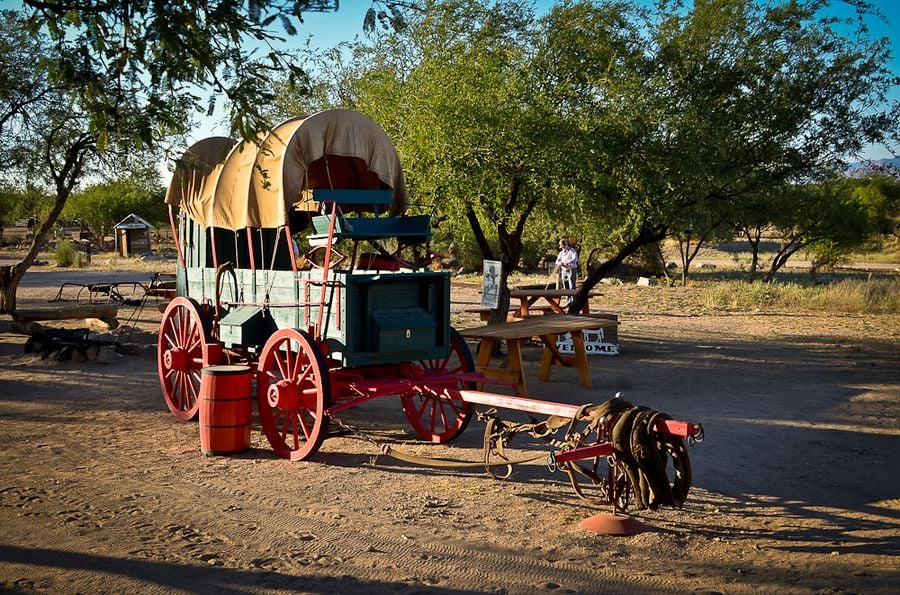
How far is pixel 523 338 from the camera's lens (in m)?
10.1

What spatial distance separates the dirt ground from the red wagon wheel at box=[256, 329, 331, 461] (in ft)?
0.69

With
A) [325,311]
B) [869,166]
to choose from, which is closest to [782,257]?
[869,166]

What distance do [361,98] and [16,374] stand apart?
253 inches

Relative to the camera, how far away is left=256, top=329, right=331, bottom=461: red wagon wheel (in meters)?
6.98

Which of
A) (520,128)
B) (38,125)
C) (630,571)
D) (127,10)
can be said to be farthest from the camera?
(38,125)

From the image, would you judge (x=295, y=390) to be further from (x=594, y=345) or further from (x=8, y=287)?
(x=8, y=287)

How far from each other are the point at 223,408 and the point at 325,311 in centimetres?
125

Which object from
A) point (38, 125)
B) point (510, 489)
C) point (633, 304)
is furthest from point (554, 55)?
point (633, 304)

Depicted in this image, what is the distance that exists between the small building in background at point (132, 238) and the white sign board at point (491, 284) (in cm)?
4134

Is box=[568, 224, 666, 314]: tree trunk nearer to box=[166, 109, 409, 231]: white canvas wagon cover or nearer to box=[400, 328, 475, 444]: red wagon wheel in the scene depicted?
box=[166, 109, 409, 231]: white canvas wagon cover

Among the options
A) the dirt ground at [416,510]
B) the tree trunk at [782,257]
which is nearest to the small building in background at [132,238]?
the tree trunk at [782,257]

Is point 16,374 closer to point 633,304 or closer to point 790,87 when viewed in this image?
point 790,87

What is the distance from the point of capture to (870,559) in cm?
503

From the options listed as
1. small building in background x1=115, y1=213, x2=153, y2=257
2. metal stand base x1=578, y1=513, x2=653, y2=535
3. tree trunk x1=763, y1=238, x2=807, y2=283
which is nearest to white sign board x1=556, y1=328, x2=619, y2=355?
metal stand base x1=578, y1=513, x2=653, y2=535
